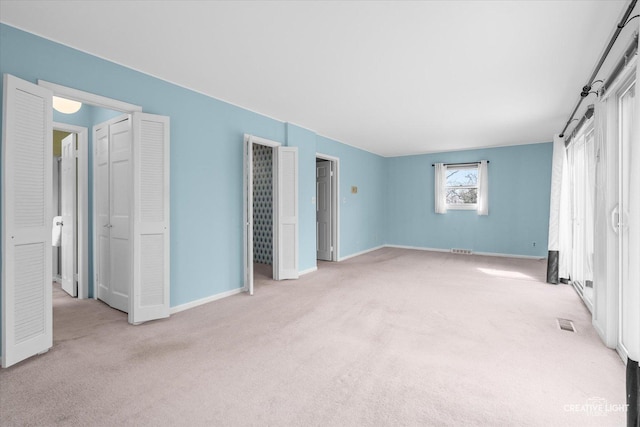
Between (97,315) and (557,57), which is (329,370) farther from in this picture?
(557,57)

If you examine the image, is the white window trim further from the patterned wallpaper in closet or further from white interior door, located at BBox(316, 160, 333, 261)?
the patterned wallpaper in closet

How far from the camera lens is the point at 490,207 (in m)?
7.67

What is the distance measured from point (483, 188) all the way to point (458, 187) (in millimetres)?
650

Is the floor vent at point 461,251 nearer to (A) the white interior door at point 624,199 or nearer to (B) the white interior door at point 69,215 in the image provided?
(A) the white interior door at point 624,199

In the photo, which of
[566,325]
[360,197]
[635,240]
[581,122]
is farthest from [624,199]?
[360,197]

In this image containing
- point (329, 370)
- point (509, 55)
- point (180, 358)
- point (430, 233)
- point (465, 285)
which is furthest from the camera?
point (430, 233)

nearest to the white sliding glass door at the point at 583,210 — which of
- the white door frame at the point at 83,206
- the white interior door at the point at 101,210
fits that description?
the white interior door at the point at 101,210

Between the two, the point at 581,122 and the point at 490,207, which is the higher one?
the point at 581,122

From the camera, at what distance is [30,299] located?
247cm

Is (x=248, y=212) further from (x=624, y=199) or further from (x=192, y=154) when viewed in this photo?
(x=624, y=199)

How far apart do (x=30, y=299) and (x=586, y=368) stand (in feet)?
14.2

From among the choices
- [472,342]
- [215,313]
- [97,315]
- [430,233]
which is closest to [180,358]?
[215,313]

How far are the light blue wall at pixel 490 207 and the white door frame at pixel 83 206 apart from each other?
7145 mm

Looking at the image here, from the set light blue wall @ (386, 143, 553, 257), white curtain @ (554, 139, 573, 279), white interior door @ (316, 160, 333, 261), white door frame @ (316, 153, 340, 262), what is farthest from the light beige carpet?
light blue wall @ (386, 143, 553, 257)
